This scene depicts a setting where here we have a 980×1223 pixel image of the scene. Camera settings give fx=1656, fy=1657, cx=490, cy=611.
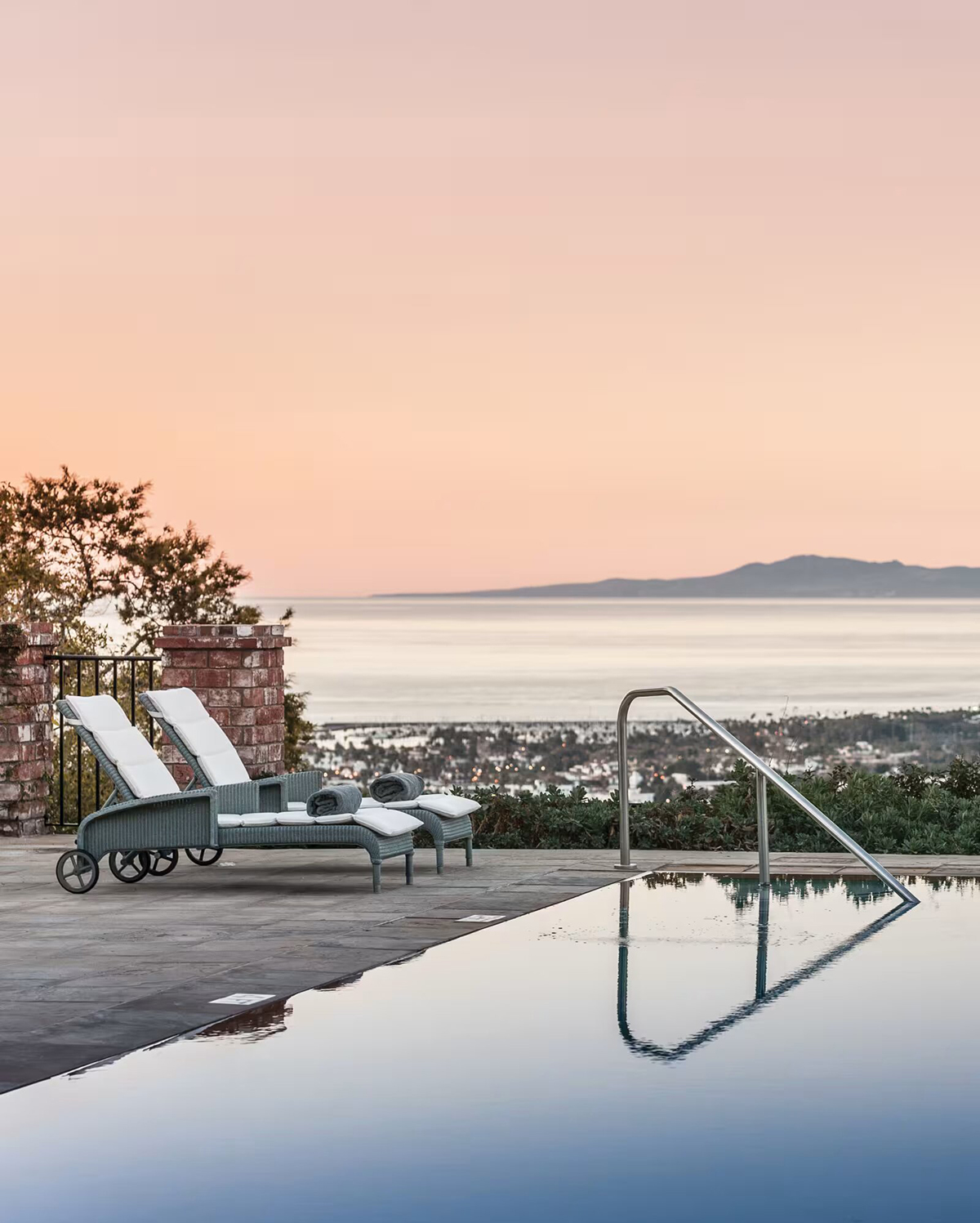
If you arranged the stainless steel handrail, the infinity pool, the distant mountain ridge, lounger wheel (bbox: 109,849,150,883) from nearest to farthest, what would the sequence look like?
the infinity pool
the stainless steel handrail
lounger wheel (bbox: 109,849,150,883)
the distant mountain ridge

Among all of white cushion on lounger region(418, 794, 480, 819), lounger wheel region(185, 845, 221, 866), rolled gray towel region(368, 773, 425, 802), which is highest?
rolled gray towel region(368, 773, 425, 802)

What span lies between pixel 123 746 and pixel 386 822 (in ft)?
5.26

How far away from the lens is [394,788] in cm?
897

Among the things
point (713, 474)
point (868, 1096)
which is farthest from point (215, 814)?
point (713, 474)

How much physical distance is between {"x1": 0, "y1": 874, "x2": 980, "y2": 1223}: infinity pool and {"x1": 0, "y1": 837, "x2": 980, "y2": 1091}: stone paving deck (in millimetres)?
263

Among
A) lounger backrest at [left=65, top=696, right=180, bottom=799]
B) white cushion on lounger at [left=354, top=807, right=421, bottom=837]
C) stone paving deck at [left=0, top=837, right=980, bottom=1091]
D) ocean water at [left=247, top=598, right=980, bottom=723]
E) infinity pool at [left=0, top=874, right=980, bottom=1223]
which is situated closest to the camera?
infinity pool at [left=0, top=874, right=980, bottom=1223]

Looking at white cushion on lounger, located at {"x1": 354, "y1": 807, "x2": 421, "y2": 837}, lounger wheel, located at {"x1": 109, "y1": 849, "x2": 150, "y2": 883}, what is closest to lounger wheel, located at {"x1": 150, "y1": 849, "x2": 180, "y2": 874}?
lounger wheel, located at {"x1": 109, "y1": 849, "x2": 150, "y2": 883}

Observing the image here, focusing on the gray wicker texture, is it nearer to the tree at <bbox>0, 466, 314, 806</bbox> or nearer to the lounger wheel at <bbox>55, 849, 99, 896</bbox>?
the lounger wheel at <bbox>55, 849, 99, 896</bbox>

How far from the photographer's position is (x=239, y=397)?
875 inches

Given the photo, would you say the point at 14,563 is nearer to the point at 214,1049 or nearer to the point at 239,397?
the point at 239,397

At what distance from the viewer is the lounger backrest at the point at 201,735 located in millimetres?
9203

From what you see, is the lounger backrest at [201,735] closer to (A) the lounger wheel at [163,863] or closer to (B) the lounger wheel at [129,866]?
(A) the lounger wheel at [163,863]

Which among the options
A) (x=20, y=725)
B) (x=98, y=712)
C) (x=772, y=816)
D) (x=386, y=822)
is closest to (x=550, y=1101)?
(x=386, y=822)

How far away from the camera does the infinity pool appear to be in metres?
3.45
